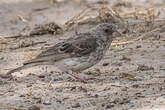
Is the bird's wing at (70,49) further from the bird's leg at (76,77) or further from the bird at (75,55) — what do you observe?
the bird's leg at (76,77)

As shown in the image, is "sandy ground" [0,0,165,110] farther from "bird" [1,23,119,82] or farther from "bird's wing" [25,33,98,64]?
"bird's wing" [25,33,98,64]

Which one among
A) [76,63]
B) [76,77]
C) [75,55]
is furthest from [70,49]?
[76,77]

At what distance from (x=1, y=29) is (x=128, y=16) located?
2754 millimetres

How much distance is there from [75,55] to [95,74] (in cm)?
43

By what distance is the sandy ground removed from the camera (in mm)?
7094

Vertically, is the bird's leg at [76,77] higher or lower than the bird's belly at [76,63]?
lower

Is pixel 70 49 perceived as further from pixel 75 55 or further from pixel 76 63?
pixel 76 63

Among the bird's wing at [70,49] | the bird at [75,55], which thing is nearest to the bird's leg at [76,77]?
the bird at [75,55]

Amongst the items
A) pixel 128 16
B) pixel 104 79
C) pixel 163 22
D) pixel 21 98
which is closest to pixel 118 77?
pixel 104 79

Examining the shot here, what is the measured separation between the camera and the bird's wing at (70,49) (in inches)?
340

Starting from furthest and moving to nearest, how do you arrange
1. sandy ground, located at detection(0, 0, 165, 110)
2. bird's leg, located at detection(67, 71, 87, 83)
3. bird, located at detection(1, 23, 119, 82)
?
bird, located at detection(1, 23, 119, 82) < bird's leg, located at detection(67, 71, 87, 83) < sandy ground, located at detection(0, 0, 165, 110)

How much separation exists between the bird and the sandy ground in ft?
0.69

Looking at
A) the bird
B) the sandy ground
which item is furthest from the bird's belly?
the sandy ground

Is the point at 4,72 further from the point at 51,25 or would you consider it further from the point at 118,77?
the point at 51,25
